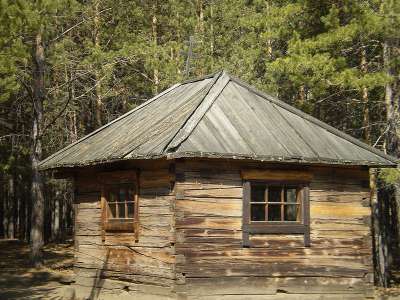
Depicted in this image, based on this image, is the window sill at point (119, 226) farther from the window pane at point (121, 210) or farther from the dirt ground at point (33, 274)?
the dirt ground at point (33, 274)

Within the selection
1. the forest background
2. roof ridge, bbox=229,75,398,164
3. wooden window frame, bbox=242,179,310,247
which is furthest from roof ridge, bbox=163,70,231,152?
the forest background

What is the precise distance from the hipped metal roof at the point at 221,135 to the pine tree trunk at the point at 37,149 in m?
5.42

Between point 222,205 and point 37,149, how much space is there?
10.6 meters

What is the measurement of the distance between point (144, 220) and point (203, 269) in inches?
69.7

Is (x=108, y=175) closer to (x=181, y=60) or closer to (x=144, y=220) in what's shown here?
(x=144, y=220)

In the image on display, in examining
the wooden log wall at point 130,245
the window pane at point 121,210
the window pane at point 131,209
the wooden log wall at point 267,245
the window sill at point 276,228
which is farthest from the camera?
the window pane at point 121,210

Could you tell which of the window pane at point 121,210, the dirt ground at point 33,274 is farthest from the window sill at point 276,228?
the dirt ground at point 33,274

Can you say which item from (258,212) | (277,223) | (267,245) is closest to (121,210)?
(267,245)

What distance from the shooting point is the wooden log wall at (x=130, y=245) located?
12766 mm

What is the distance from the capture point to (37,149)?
2136 centimetres

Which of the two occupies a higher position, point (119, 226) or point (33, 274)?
point (119, 226)

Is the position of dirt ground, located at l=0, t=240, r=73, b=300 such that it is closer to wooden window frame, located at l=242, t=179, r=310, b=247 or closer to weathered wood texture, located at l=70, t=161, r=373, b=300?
weathered wood texture, located at l=70, t=161, r=373, b=300

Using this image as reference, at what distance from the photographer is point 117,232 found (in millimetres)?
14133

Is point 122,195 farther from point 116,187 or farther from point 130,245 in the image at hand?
point 130,245
